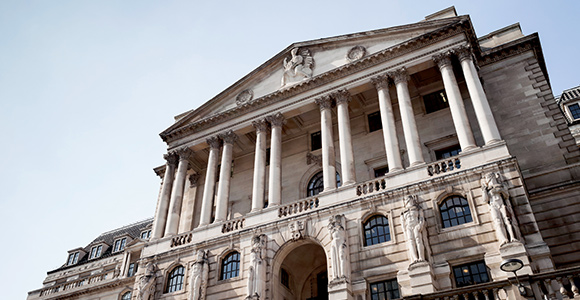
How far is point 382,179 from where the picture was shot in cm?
2736

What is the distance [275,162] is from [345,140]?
17.3 ft

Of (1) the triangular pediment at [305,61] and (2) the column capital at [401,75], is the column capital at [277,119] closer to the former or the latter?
(1) the triangular pediment at [305,61]

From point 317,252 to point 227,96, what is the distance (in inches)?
615

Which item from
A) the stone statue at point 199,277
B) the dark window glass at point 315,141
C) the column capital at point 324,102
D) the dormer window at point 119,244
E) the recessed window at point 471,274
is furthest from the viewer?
the dormer window at point 119,244

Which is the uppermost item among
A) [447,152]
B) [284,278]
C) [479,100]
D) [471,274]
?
[479,100]

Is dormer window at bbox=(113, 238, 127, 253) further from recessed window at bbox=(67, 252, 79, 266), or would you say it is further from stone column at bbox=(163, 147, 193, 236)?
stone column at bbox=(163, 147, 193, 236)

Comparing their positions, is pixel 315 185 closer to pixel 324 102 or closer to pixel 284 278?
pixel 324 102

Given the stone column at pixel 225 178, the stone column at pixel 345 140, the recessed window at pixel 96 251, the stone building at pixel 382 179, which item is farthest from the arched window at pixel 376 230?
the recessed window at pixel 96 251

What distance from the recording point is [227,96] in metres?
39.1

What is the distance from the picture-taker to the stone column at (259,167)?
31.6 meters

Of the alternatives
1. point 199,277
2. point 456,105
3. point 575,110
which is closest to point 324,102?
point 456,105

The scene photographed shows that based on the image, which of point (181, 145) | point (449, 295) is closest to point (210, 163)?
point (181, 145)

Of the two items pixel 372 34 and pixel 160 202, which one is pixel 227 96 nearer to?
pixel 160 202

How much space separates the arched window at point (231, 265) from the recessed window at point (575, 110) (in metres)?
47.3
